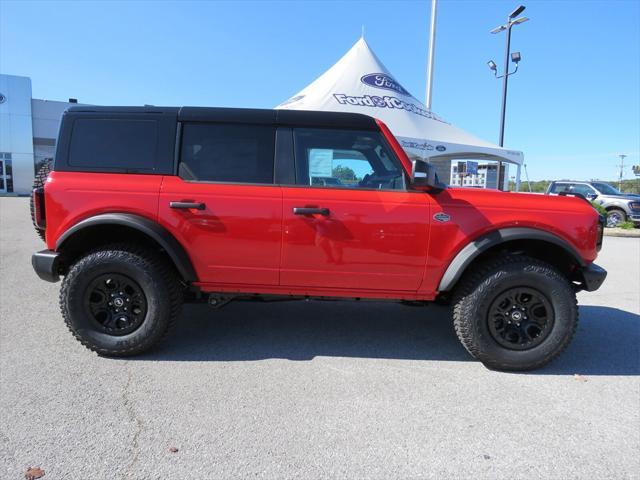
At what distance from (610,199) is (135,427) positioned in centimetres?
1870

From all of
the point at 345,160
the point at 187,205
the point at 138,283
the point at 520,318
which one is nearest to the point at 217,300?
the point at 138,283

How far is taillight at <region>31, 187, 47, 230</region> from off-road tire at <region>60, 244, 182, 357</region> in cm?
45

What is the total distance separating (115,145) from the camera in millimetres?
3477

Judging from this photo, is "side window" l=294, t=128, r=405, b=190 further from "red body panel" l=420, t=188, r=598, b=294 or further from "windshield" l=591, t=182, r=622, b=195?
Result: "windshield" l=591, t=182, r=622, b=195

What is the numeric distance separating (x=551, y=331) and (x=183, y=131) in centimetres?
337

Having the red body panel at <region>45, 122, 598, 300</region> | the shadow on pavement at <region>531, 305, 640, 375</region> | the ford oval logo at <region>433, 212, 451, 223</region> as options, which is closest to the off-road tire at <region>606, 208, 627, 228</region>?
the shadow on pavement at <region>531, 305, 640, 375</region>

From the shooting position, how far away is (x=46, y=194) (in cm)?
339

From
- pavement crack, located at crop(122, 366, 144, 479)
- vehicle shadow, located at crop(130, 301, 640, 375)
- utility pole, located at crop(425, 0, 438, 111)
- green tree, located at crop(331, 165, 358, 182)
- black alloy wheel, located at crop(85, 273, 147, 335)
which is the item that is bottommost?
pavement crack, located at crop(122, 366, 144, 479)

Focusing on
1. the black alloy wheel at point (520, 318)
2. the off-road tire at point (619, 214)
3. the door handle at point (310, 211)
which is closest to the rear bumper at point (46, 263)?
the door handle at point (310, 211)

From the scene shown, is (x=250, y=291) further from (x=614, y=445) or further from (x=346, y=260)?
(x=614, y=445)

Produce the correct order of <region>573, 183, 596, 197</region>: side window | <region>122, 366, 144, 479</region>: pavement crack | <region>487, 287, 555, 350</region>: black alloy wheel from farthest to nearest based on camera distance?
1. <region>573, 183, 596, 197</region>: side window
2. <region>487, 287, 555, 350</region>: black alloy wheel
3. <region>122, 366, 144, 479</region>: pavement crack

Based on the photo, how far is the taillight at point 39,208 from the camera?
136 inches

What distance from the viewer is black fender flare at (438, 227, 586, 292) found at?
10.9 feet

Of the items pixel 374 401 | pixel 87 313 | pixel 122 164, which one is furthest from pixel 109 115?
pixel 374 401
